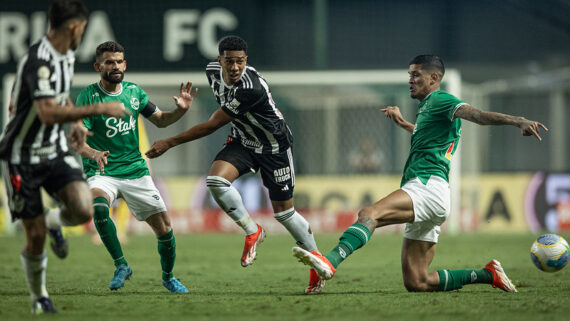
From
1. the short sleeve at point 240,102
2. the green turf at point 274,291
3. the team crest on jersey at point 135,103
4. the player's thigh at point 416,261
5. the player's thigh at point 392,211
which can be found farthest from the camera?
the team crest on jersey at point 135,103

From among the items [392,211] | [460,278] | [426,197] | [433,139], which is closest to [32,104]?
[392,211]

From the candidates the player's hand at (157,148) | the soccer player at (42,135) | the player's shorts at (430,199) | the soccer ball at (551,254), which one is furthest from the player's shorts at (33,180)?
the soccer ball at (551,254)

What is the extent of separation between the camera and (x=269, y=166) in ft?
28.1

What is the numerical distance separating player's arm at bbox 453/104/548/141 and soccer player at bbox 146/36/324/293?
1984 millimetres

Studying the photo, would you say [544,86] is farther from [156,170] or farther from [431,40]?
[156,170]

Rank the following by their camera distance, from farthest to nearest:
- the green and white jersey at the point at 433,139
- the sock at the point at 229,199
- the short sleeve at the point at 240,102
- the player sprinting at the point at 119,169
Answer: the player sprinting at the point at 119,169 → the sock at the point at 229,199 → the short sleeve at the point at 240,102 → the green and white jersey at the point at 433,139

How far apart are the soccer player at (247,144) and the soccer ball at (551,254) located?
2157 millimetres

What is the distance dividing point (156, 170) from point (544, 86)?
1075 centimetres

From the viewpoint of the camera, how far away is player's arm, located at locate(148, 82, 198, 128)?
27.9ft

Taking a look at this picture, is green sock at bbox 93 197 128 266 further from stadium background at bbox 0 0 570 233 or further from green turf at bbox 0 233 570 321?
stadium background at bbox 0 0 570 233

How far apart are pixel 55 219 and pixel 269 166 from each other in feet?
7.87

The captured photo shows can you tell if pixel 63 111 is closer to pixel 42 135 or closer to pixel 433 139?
pixel 42 135

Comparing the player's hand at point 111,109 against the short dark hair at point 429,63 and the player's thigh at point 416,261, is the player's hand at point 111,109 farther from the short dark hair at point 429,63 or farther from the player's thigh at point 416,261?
the player's thigh at point 416,261

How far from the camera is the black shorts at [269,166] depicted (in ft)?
28.0
